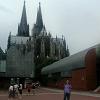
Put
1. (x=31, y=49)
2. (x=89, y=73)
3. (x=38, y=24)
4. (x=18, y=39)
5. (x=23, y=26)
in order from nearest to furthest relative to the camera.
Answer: (x=89, y=73)
(x=31, y=49)
(x=18, y=39)
(x=23, y=26)
(x=38, y=24)

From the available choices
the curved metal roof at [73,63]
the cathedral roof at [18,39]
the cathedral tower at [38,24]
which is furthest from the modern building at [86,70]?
the cathedral tower at [38,24]

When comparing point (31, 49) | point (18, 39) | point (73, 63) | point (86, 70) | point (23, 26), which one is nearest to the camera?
point (86, 70)

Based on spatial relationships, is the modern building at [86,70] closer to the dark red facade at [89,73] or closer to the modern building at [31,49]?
the dark red facade at [89,73]

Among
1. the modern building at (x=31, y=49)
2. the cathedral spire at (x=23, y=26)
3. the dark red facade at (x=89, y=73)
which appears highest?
the cathedral spire at (x=23, y=26)

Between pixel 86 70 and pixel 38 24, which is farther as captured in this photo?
pixel 38 24

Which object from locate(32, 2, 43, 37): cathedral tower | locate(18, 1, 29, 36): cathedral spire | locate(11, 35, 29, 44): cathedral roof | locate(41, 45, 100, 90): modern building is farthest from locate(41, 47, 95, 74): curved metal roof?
locate(18, 1, 29, 36): cathedral spire

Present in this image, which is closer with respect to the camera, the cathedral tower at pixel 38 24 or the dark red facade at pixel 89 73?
the dark red facade at pixel 89 73

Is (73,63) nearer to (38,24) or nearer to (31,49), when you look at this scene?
(31,49)

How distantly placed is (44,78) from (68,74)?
29839mm

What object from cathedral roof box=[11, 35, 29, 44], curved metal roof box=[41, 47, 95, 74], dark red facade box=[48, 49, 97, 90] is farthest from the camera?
cathedral roof box=[11, 35, 29, 44]

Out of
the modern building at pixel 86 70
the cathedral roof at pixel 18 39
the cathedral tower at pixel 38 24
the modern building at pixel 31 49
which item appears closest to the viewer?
the modern building at pixel 86 70

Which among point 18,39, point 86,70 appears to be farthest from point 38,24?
point 86,70

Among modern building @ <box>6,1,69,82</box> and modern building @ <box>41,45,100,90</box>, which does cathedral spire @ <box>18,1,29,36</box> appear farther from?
modern building @ <box>41,45,100,90</box>

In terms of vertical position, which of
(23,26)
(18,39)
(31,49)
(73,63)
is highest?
(23,26)
